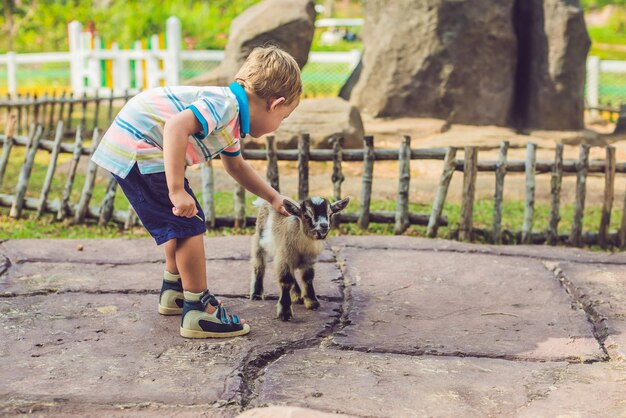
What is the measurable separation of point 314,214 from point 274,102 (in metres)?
0.60

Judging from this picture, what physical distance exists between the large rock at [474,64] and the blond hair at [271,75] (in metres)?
8.02

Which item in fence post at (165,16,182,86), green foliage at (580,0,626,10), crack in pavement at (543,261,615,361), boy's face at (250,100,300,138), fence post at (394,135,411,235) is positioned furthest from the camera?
green foliage at (580,0,626,10)

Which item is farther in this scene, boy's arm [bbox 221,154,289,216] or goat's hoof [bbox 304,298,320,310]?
goat's hoof [bbox 304,298,320,310]

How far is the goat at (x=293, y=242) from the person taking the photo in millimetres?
4023

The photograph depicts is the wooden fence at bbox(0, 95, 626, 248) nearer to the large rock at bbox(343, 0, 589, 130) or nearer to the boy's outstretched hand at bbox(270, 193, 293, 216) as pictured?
the boy's outstretched hand at bbox(270, 193, 293, 216)

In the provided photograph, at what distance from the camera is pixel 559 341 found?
3.91m

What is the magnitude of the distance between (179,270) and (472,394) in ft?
4.88

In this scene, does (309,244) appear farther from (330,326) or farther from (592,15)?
(592,15)

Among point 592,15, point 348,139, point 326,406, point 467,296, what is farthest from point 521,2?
point 592,15

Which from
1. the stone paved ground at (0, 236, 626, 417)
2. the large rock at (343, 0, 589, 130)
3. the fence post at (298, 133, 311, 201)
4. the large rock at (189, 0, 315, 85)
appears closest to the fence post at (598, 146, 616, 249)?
the stone paved ground at (0, 236, 626, 417)

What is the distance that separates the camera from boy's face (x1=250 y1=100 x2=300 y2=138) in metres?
3.77

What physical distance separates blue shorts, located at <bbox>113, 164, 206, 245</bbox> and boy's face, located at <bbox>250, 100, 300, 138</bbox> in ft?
1.59

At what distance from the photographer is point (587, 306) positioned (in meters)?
4.48

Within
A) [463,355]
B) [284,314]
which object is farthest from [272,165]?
[463,355]
